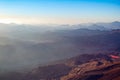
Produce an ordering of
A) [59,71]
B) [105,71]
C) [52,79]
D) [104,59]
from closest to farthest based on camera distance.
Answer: [105,71], [52,79], [59,71], [104,59]

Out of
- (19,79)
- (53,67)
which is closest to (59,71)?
(53,67)

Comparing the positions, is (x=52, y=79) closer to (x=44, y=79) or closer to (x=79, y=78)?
(x=44, y=79)

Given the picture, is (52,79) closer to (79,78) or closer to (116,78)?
(79,78)

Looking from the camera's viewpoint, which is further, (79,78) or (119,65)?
(119,65)

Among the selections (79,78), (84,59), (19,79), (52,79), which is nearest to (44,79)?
(52,79)

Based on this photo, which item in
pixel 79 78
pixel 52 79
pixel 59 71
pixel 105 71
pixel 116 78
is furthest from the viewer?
pixel 59 71

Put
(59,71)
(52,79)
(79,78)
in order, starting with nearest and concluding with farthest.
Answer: (79,78), (52,79), (59,71)

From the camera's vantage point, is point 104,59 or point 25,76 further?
point 104,59

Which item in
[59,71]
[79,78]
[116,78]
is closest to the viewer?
[116,78]
